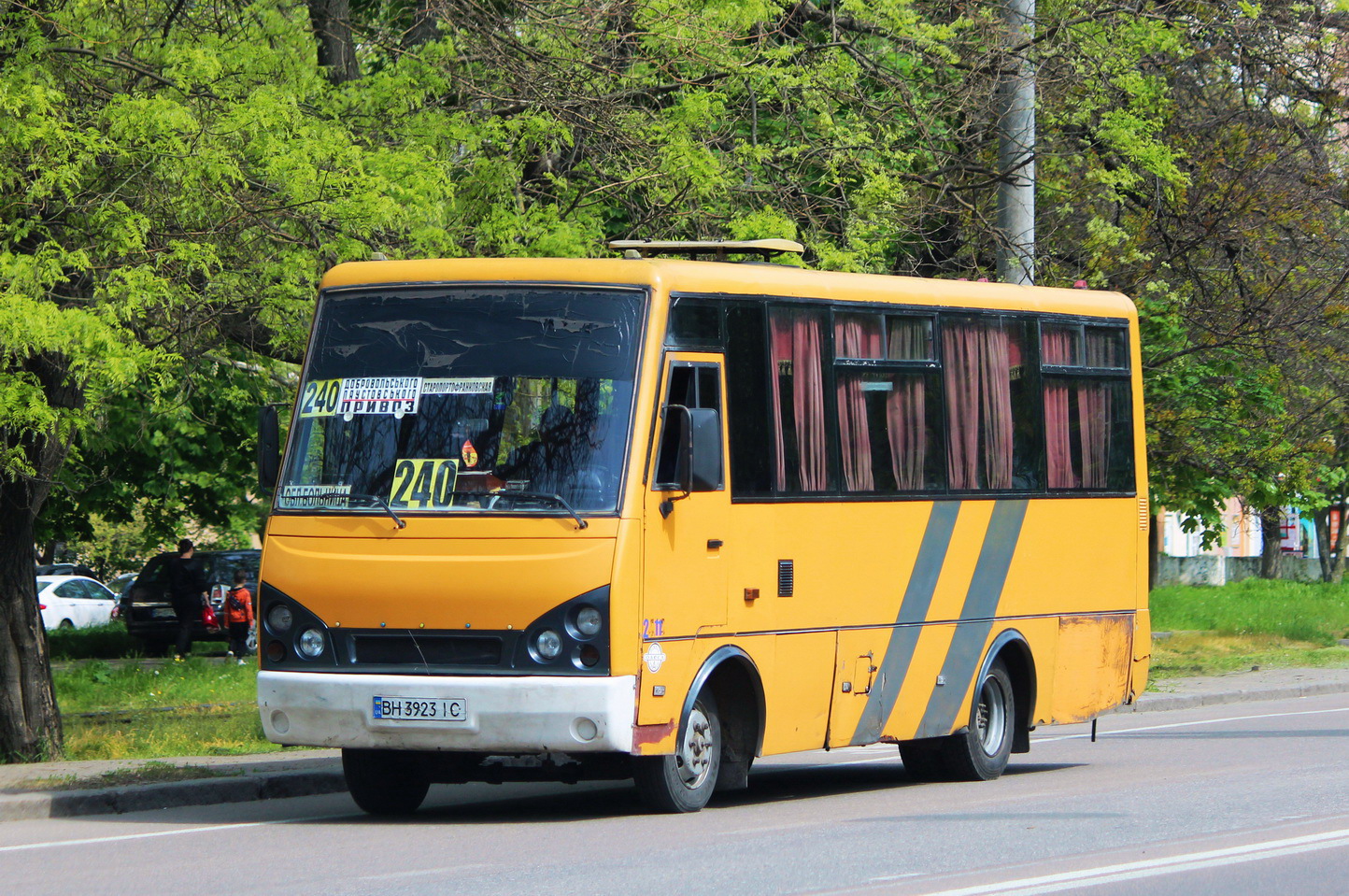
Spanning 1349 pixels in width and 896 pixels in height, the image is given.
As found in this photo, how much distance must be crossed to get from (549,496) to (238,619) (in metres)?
21.0

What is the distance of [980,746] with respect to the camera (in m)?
13.4

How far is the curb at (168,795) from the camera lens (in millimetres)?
11234

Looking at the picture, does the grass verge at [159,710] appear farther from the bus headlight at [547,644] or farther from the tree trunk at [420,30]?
the tree trunk at [420,30]

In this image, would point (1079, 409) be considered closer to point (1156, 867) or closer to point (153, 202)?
point (1156, 867)

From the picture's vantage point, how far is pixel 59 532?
31.1 metres

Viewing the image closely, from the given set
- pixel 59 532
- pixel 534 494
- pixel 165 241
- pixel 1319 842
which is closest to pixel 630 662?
pixel 534 494

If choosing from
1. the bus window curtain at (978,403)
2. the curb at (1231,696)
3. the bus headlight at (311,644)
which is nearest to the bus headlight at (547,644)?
the bus headlight at (311,644)

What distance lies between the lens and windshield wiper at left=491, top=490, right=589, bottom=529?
10.1 meters

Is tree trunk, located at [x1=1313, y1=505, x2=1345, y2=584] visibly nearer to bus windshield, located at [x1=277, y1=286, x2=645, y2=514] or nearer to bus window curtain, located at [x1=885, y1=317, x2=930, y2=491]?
bus window curtain, located at [x1=885, y1=317, x2=930, y2=491]

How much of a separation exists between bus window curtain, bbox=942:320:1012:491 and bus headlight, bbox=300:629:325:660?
4613 mm

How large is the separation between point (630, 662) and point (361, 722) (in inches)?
56.4

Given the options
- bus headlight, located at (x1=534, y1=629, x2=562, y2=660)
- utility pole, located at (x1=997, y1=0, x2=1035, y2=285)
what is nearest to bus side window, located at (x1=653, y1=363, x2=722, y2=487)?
bus headlight, located at (x1=534, y1=629, x2=562, y2=660)

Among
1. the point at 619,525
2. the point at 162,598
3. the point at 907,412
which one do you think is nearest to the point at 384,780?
the point at 619,525

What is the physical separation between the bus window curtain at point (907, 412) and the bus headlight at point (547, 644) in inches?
130
